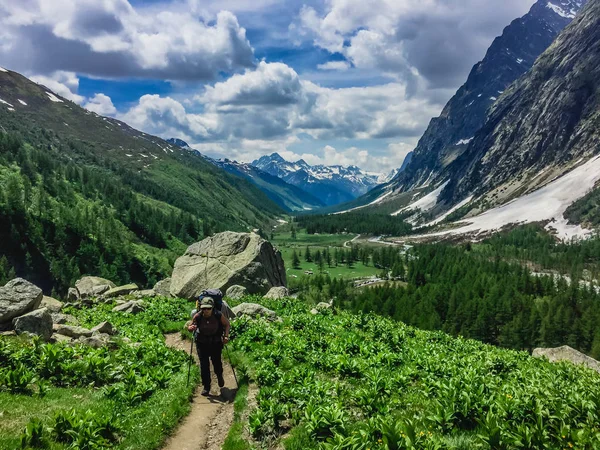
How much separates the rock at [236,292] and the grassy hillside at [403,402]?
23.1 meters

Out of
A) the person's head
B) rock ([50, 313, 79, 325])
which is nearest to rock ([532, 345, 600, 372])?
the person's head

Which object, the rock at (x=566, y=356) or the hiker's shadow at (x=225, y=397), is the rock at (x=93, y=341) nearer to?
the hiker's shadow at (x=225, y=397)

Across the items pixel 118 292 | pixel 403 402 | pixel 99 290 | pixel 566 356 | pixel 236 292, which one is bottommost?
pixel 566 356

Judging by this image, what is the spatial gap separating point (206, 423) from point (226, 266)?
37.8 meters

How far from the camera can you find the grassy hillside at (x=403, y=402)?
30.2 ft

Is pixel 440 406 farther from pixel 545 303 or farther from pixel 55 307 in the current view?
pixel 545 303

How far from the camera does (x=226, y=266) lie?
51344mm

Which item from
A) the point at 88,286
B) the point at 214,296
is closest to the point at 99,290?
the point at 88,286

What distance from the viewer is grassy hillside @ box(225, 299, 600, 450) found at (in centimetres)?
920

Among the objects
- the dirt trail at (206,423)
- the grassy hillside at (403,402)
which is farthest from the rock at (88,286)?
the dirt trail at (206,423)

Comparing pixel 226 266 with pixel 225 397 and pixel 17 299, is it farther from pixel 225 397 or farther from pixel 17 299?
pixel 225 397

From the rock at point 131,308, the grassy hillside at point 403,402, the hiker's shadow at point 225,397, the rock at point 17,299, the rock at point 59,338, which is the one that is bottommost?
the hiker's shadow at point 225,397

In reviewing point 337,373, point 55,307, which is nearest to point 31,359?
point 337,373

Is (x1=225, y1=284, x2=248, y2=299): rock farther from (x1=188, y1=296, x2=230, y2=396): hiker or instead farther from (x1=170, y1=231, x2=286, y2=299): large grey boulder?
(x1=188, y1=296, x2=230, y2=396): hiker
